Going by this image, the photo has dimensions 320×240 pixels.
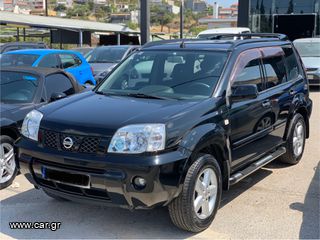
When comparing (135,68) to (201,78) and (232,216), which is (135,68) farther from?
(232,216)

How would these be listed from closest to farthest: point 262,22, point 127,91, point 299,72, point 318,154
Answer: point 127,91 < point 299,72 < point 318,154 < point 262,22

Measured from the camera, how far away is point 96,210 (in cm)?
479

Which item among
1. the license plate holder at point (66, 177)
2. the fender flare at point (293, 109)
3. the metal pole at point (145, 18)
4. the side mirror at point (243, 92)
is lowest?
the license plate holder at point (66, 177)

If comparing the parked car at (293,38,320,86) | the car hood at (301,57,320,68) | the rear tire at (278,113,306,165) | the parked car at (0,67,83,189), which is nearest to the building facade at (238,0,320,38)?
the parked car at (293,38,320,86)

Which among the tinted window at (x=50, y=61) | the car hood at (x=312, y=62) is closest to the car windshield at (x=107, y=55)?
the tinted window at (x=50, y=61)

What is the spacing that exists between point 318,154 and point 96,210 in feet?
13.0

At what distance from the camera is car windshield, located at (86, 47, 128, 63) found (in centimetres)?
1438

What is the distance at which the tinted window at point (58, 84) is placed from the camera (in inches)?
258

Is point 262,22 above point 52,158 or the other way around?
above

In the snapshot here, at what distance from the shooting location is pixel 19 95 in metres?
6.34

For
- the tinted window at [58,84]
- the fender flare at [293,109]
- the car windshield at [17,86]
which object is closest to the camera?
the fender flare at [293,109]

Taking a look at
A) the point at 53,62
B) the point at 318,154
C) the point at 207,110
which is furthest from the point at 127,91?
the point at 53,62

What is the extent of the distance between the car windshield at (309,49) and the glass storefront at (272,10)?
13.5 meters

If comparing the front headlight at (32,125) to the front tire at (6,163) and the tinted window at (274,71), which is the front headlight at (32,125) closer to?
the front tire at (6,163)
